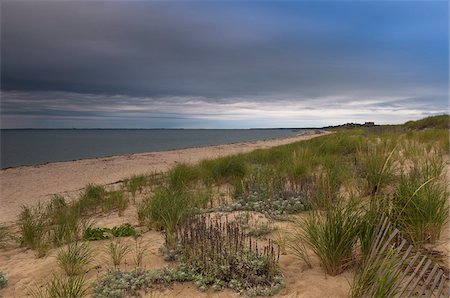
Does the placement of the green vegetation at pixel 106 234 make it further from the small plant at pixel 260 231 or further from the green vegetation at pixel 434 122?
the green vegetation at pixel 434 122

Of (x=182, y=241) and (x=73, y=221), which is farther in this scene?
(x=73, y=221)

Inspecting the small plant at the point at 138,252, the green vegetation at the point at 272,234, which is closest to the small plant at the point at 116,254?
the green vegetation at the point at 272,234

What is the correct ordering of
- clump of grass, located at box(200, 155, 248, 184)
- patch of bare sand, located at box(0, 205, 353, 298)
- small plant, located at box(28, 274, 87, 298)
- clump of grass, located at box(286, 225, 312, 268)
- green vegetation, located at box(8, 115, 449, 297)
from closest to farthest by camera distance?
1. small plant, located at box(28, 274, 87, 298)
2. patch of bare sand, located at box(0, 205, 353, 298)
3. green vegetation, located at box(8, 115, 449, 297)
4. clump of grass, located at box(286, 225, 312, 268)
5. clump of grass, located at box(200, 155, 248, 184)

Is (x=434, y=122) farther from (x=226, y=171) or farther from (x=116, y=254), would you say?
(x=116, y=254)

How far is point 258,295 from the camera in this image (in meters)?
3.39

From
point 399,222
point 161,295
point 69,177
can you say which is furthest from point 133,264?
point 69,177

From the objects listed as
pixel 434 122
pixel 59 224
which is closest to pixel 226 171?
pixel 59 224

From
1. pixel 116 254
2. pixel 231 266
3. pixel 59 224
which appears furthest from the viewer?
pixel 59 224

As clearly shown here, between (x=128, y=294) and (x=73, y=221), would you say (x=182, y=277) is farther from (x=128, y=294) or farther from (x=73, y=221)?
(x=73, y=221)

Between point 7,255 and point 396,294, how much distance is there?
5.31 metres

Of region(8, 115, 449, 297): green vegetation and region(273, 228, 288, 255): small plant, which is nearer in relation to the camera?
region(8, 115, 449, 297): green vegetation

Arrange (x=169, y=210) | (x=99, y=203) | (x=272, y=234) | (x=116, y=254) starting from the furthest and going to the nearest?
1. (x=99, y=203)
2. (x=169, y=210)
3. (x=272, y=234)
4. (x=116, y=254)

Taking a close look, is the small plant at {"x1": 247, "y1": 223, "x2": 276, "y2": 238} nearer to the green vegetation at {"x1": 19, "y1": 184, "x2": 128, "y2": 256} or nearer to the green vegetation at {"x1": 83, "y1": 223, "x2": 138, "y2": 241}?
the green vegetation at {"x1": 83, "y1": 223, "x2": 138, "y2": 241}

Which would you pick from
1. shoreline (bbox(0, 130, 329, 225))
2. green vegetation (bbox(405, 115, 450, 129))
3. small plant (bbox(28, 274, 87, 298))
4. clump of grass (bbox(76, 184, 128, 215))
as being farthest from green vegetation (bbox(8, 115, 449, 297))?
green vegetation (bbox(405, 115, 450, 129))
